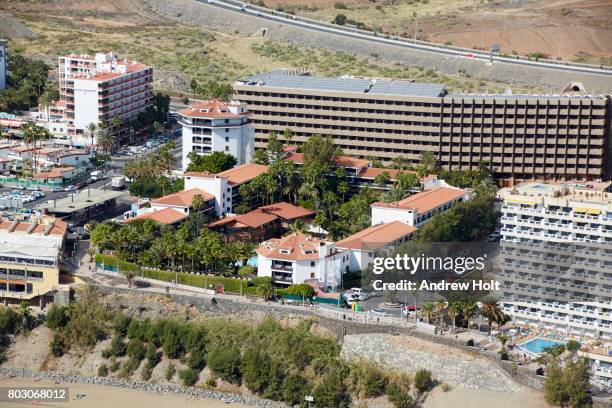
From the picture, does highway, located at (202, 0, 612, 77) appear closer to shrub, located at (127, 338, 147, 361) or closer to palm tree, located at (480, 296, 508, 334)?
palm tree, located at (480, 296, 508, 334)

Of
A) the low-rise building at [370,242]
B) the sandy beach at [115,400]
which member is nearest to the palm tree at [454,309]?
the low-rise building at [370,242]

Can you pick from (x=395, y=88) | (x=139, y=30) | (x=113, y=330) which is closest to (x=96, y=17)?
(x=139, y=30)

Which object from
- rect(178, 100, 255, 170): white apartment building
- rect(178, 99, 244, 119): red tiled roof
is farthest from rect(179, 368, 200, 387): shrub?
rect(178, 99, 244, 119): red tiled roof

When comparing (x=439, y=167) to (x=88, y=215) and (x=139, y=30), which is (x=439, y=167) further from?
(x=139, y=30)

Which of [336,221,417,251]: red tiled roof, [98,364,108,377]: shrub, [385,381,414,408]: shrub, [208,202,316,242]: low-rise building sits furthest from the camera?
[208,202,316,242]: low-rise building

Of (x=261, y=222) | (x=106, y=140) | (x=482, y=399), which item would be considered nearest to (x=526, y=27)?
(x=106, y=140)
